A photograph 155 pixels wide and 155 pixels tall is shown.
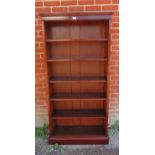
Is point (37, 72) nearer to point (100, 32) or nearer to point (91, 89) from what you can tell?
point (91, 89)

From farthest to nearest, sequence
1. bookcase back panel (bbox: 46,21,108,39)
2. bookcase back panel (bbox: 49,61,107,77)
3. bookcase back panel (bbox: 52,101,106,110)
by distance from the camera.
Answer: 1. bookcase back panel (bbox: 52,101,106,110)
2. bookcase back panel (bbox: 49,61,107,77)
3. bookcase back panel (bbox: 46,21,108,39)

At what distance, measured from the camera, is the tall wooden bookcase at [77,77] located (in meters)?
2.29

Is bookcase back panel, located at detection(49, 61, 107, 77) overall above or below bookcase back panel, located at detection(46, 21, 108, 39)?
below

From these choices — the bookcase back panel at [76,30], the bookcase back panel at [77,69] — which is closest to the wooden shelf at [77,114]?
the bookcase back panel at [77,69]

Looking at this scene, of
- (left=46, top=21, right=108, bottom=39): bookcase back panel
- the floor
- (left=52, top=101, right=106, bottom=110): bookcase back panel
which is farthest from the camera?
(left=52, top=101, right=106, bottom=110): bookcase back panel

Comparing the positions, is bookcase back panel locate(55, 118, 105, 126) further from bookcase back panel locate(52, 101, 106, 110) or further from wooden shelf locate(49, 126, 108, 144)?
bookcase back panel locate(52, 101, 106, 110)

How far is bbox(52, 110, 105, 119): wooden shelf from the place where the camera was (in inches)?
91.7

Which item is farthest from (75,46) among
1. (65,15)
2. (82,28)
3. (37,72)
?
(37,72)

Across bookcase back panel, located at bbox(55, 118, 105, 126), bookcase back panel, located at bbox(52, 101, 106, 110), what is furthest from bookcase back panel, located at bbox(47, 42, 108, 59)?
bookcase back panel, located at bbox(55, 118, 105, 126)

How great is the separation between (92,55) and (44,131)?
51.0 inches

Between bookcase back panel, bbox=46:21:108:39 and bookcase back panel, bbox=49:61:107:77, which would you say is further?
bookcase back panel, bbox=49:61:107:77

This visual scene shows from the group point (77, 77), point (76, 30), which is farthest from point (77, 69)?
point (76, 30)

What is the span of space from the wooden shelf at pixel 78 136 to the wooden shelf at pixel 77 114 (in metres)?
0.26

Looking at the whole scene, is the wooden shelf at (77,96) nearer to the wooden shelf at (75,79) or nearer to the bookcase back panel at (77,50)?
the wooden shelf at (75,79)
